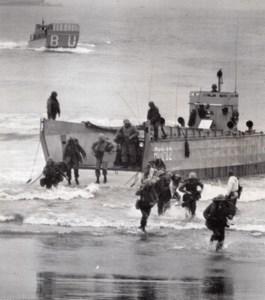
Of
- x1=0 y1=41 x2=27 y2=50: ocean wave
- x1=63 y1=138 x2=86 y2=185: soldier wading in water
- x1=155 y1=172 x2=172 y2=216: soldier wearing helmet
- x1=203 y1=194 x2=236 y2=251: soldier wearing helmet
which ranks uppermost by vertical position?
x1=0 y1=41 x2=27 y2=50: ocean wave

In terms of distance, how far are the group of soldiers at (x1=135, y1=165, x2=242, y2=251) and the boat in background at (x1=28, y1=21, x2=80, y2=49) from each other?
160 feet

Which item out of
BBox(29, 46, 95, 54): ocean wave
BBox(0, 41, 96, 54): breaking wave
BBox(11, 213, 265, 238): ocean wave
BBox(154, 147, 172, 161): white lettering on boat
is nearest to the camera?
BBox(11, 213, 265, 238): ocean wave

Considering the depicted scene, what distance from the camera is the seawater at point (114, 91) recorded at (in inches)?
841

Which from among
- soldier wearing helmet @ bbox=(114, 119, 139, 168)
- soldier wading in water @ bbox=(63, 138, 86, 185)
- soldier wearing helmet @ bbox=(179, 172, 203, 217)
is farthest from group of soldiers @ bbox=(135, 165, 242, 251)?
soldier wading in water @ bbox=(63, 138, 86, 185)

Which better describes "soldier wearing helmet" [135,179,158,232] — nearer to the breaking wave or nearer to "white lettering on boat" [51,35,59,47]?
"white lettering on boat" [51,35,59,47]

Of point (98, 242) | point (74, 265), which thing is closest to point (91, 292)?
point (74, 265)

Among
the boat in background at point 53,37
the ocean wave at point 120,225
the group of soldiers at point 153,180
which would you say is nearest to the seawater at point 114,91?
the ocean wave at point 120,225

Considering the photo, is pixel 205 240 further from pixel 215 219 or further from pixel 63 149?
pixel 63 149

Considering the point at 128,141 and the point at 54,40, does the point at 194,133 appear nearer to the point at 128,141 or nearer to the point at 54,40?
the point at 128,141

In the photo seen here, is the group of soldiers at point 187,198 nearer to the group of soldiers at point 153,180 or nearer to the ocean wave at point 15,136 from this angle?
the group of soldiers at point 153,180

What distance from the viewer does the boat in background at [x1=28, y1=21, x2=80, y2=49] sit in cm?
7212

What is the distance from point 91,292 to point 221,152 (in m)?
16.1

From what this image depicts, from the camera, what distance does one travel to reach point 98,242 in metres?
18.3

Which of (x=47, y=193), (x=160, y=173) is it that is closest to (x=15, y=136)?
(x=47, y=193)
